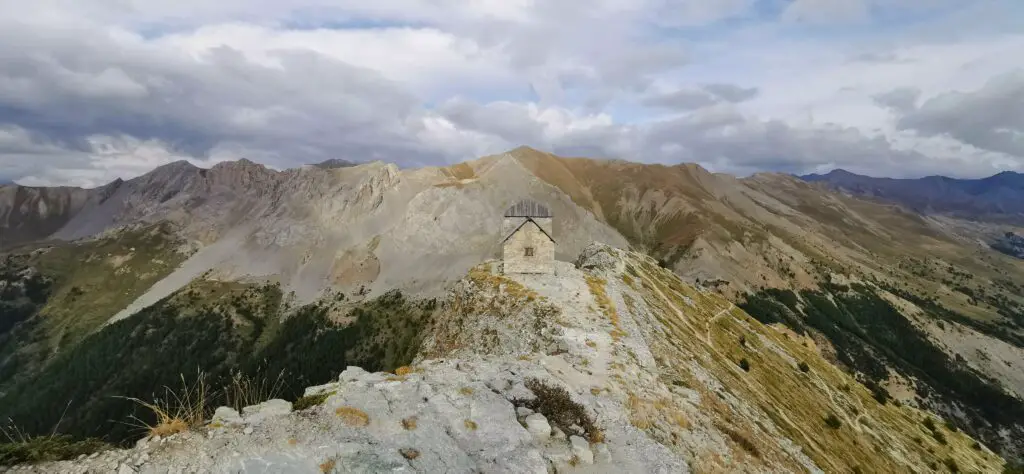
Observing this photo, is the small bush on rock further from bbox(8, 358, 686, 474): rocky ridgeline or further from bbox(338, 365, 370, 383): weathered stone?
bbox(338, 365, 370, 383): weathered stone

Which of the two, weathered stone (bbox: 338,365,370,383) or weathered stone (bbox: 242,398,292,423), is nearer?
weathered stone (bbox: 242,398,292,423)

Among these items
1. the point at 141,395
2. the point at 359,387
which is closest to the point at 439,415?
the point at 359,387

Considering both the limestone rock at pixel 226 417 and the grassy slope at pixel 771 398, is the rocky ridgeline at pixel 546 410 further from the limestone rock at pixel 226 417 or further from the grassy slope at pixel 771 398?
the grassy slope at pixel 771 398

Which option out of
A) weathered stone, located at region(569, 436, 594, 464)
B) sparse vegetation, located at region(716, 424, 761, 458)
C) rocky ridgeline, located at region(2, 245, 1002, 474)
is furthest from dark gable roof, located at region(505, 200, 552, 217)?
weathered stone, located at region(569, 436, 594, 464)

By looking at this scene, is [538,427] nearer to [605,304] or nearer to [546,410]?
[546,410]

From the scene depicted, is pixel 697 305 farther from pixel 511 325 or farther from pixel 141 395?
pixel 141 395

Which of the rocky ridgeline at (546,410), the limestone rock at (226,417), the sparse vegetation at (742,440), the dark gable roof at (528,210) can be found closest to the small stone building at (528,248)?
the dark gable roof at (528,210)
